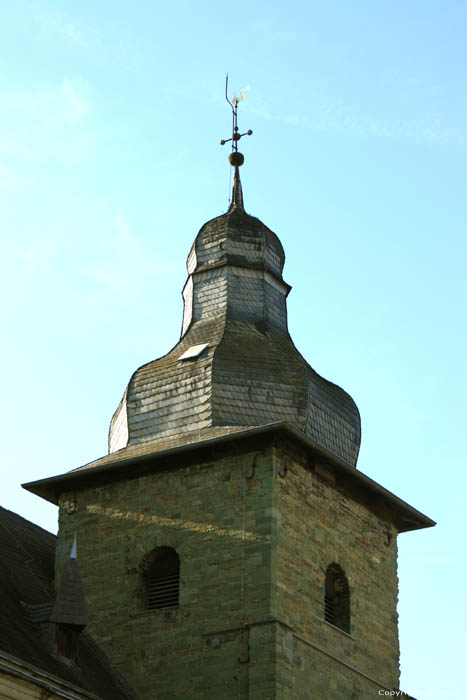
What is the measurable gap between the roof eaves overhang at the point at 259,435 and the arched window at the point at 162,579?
150 cm

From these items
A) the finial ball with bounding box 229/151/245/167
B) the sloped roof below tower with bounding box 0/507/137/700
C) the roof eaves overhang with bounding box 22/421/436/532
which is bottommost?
the sloped roof below tower with bounding box 0/507/137/700

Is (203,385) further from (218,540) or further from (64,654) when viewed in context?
(64,654)

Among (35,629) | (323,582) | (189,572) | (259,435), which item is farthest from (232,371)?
(35,629)

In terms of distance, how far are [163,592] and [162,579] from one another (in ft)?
0.71

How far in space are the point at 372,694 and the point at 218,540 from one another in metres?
3.60

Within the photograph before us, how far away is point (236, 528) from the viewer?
21672 mm

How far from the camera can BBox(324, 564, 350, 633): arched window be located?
22.6m

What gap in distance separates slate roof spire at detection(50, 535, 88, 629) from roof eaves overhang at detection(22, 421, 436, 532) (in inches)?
85.9

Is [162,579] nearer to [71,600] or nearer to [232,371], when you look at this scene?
[71,600]

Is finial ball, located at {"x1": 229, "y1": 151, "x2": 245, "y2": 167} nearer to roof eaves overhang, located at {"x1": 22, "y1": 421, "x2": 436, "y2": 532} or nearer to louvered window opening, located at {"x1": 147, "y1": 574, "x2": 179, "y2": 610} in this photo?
roof eaves overhang, located at {"x1": 22, "y1": 421, "x2": 436, "y2": 532}

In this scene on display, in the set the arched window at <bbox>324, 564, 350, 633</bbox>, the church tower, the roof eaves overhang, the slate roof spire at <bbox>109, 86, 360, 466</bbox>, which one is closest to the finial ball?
the slate roof spire at <bbox>109, 86, 360, 466</bbox>

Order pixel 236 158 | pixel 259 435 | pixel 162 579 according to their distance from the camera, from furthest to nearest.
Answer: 1. pixel 236 158
2. pixel 162 579
3. pixel 259 435

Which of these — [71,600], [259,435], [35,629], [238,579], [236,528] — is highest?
[259,435]

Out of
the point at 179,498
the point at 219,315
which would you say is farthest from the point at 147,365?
the point at 179,498
